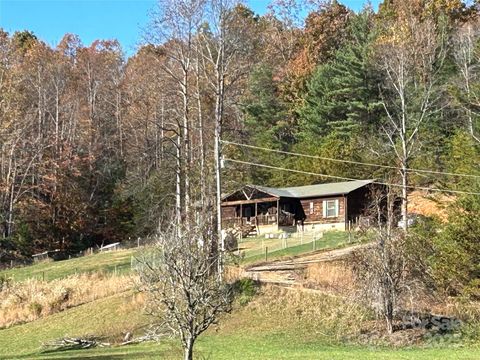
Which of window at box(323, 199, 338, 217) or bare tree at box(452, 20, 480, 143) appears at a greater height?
bare tree at box(452, 20, 480, 143)

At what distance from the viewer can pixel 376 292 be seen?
850 inches

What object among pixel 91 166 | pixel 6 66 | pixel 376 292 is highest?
pixel 6 66

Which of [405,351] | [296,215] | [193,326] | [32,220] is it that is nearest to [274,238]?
[296,215]

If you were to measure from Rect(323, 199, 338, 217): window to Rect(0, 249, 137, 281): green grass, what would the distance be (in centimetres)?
1484

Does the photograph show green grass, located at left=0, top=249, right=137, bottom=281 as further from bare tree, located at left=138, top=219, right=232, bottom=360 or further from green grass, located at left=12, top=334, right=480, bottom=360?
bare tree, located at left=138, top=219, right=232, bottom=360

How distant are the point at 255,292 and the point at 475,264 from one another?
8.45 m

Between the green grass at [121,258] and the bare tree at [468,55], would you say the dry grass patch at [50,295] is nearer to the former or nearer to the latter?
the green grass at [121,258]

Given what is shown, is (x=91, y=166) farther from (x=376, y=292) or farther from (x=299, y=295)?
(x=376, y=292)

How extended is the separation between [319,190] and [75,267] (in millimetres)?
19030

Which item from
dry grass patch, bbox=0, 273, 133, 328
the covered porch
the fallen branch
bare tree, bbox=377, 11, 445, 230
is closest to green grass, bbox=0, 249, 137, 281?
dry grass patch, bbox=0, 273, 133, 328

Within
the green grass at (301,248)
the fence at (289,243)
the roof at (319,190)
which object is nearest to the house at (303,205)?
the roof at (319,190)

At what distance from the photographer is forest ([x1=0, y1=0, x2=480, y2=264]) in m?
43.5

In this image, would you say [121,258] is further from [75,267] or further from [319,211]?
[319,211]

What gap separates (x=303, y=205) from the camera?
49625 millimetres
